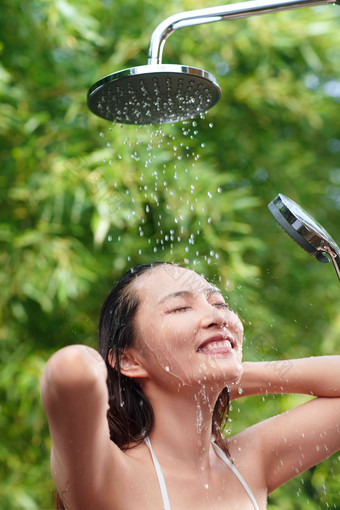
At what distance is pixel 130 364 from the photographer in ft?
2.84

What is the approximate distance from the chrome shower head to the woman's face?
0.22 m

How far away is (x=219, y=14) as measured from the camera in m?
0.83

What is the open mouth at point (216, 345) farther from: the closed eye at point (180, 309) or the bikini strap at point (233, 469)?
the bikini strap at point (233, 469)

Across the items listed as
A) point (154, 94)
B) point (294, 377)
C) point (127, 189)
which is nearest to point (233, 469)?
point (294, 377)

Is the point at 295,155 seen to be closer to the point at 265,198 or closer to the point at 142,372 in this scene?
the point at 265,198

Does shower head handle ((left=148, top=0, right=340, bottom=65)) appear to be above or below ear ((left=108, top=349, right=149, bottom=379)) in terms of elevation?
above

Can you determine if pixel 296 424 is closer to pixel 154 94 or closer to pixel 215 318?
pixel 215 318

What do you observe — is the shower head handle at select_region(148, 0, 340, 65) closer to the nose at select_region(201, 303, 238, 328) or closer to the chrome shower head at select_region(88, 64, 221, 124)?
the chrome shower head at select_region(88, 64, 221, 124)

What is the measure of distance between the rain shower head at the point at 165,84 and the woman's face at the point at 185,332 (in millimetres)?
221

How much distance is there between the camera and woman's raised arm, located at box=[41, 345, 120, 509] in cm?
52

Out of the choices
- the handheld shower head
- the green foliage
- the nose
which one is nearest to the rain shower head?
the handheld shower head

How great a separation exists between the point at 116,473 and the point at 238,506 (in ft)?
0.69

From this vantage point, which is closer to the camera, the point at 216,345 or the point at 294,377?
the point at 216,345

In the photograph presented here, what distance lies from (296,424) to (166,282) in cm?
28
